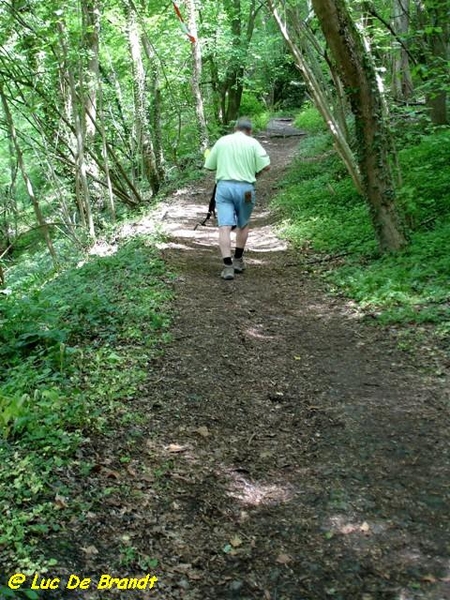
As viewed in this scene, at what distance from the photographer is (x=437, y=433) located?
156 inches

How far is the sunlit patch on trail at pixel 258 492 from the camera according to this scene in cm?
338

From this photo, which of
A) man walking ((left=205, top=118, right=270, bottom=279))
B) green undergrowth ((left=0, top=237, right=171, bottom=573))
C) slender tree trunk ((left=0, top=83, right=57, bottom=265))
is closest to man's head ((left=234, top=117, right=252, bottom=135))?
man walking ((left=205, top=118, right=270, bottom=279))

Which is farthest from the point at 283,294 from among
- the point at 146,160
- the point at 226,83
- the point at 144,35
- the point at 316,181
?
the point at 226,83

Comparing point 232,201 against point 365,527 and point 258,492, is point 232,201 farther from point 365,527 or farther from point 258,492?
point 365,527

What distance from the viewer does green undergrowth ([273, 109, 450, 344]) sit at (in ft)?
20.8

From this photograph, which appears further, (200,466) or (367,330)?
(367,330)

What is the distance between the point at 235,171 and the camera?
7312mm

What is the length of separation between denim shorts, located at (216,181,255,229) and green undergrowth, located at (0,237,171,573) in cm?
117

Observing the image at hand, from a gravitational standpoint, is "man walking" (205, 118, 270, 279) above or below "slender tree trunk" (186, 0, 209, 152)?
below

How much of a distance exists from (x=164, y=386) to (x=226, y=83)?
23599 millimetres

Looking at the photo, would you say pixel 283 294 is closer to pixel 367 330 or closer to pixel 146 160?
pixel 367 330

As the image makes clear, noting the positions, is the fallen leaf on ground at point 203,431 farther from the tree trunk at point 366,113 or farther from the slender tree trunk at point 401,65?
the slender tree trunk at point 401,65

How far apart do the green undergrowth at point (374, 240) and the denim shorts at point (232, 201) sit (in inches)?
62.3

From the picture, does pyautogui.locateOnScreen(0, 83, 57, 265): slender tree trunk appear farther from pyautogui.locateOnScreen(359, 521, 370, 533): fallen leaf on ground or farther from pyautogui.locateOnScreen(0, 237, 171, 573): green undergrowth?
pyautogui.locateOnScreen(359, 521, 370, 533): fallen leaf on ground
